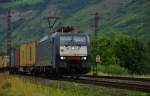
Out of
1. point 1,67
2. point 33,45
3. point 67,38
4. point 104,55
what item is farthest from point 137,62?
point 67,38

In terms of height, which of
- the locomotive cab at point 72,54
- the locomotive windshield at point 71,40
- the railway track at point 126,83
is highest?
the locomotive windshield at point 71,40

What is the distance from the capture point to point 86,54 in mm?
36812

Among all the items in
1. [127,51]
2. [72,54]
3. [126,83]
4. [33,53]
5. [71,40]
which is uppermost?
[127,51]

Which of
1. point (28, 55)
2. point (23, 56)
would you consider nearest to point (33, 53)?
point (28, 55)

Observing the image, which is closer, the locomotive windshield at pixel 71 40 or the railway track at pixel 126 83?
the railway track at pixel 126 83

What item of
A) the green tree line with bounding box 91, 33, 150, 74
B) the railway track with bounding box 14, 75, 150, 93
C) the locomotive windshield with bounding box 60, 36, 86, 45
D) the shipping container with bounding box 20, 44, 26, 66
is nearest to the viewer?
the railway track with bounding box 14, 75, 150, 93

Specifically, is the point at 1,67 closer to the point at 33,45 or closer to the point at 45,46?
the point at 33,45

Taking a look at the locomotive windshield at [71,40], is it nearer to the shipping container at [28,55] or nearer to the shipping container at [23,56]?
the shipping container at [28,55]

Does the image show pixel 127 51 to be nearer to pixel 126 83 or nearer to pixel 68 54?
pixel 68 54

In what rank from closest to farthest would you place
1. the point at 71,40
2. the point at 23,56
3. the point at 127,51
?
the point at 71,40
the point at 23,56
the point at 127,51

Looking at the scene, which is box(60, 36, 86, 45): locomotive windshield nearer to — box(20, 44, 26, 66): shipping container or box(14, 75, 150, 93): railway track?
box(14, 75, 150, 93): railway track

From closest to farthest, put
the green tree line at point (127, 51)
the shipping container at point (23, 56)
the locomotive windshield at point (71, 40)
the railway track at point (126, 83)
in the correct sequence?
the railway track at point (126, 83)
the locomotive windshield at point (71, 40)
the shipping container at point (23, 56)
the green tree line at point (127, 51)

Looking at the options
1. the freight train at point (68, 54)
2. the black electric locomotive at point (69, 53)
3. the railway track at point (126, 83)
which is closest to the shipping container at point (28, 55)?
the freight train at point (68, 54)

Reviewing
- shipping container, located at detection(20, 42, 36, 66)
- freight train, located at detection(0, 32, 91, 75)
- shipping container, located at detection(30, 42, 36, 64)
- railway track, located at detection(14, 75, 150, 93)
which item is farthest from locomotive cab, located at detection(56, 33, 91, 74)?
shipping container, located at detection(20, 42, 36, 66)
